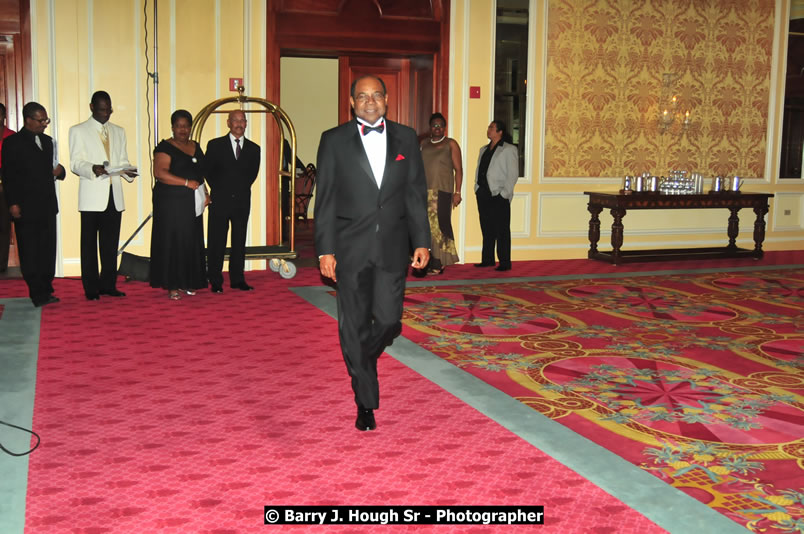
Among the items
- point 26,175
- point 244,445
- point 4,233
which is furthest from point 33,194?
point 244,445

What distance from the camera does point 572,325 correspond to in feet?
21.7

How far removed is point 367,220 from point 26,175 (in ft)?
13.2

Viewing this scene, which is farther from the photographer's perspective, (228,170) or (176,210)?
(228,170)

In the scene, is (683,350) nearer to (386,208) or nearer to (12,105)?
(386,208)

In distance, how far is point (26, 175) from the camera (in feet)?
22.3

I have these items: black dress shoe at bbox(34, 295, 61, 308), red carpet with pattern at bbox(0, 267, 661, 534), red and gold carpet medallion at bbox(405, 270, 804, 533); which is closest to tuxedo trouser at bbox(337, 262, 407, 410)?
red carpet with pattern at bbox(0, 267, 661, 534)

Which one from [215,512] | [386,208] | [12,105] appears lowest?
[215,512]

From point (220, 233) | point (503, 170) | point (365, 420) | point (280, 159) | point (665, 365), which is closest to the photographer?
point (365, 420)

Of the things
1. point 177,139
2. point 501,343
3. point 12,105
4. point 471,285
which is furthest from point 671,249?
point 12,105

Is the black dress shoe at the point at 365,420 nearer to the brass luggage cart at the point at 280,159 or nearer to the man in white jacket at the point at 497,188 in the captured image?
the brass luggage cart at the point at 280,159

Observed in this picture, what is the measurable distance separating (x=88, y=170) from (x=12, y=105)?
2024 millimetres

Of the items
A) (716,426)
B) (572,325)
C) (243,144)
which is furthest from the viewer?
(243,144)

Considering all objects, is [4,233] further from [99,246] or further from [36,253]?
[36,253]

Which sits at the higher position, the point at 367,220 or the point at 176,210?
the point at 367,220
